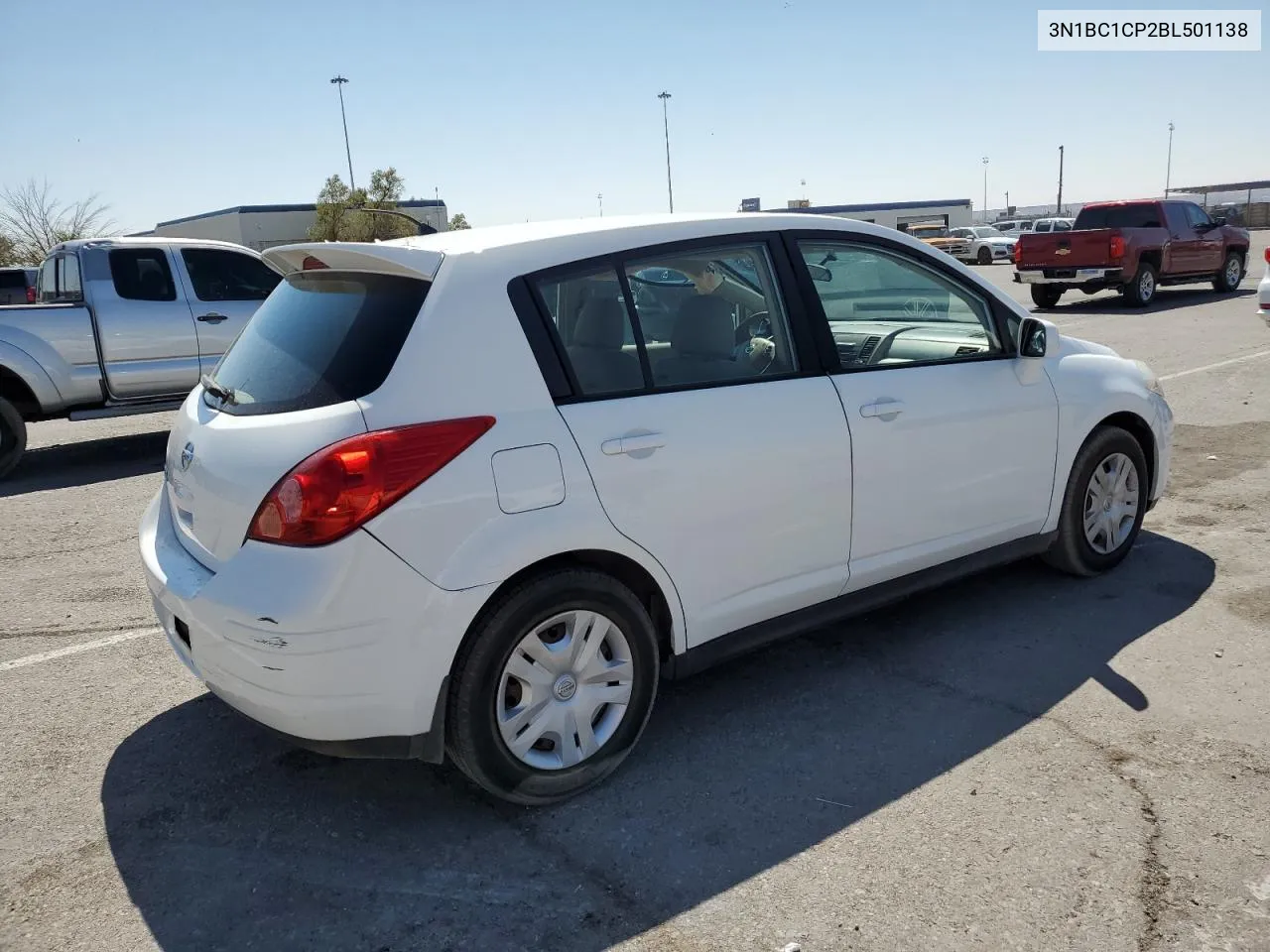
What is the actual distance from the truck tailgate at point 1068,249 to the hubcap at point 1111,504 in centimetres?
1484

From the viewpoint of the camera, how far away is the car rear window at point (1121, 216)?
18906 mm

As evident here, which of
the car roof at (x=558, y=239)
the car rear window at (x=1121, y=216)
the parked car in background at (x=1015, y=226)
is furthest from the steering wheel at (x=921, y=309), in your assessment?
the parked car in background at (x=1015, y=226)

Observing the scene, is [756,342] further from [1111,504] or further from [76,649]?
[76,649]

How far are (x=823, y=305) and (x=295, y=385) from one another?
1.91 metres

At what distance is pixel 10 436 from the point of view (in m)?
8.61

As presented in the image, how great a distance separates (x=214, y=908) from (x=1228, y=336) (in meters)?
14.6

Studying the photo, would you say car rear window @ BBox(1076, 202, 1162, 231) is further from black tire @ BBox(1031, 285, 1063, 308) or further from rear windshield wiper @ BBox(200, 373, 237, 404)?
rear windshield wiper @ BBox(200, 373, 237, 404)

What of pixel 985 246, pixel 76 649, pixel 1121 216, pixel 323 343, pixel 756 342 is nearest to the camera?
pixel 323 343

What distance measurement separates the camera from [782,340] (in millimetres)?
3678

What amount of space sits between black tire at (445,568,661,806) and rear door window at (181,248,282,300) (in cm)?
746

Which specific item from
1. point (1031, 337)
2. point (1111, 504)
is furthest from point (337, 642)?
point (1111, 504)

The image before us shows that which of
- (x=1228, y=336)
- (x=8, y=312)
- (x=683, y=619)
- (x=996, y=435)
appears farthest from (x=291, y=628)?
(x=1228, y=336)

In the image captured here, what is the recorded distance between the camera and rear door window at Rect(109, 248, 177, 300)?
9164 millimetres

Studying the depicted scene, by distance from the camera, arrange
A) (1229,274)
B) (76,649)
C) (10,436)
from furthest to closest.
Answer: (1229,274), (10,436), (76,649)
